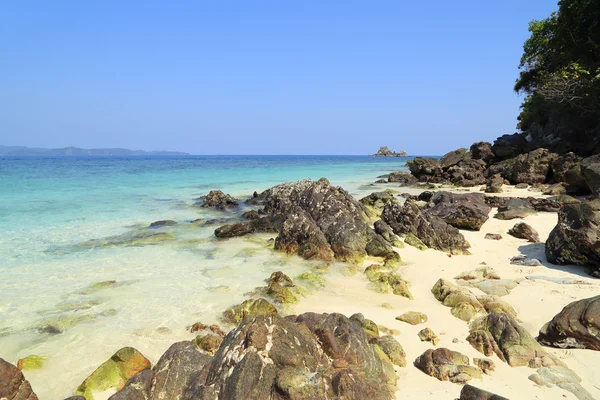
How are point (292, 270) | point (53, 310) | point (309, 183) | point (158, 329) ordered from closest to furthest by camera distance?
point (158, 329), point (53, 310), point (292, 270), point (309, 183)

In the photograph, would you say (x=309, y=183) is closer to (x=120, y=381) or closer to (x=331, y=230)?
(x=331, y=230)

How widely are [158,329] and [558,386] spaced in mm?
6272

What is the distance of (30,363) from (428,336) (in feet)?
20.7

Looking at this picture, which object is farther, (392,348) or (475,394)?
(392,348)

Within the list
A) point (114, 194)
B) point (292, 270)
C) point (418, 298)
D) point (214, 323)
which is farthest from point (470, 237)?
point (114, 194)

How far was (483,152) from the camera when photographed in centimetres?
3462

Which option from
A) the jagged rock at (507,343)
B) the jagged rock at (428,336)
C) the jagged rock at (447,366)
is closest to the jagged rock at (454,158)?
the jagged rock at (507,343)

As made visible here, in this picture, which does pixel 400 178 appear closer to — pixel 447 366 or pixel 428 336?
pixel 428 336

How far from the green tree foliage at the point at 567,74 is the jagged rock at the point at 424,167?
970 centimetres

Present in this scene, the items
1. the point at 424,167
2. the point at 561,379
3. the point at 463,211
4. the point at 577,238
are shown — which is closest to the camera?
the point at 561,379

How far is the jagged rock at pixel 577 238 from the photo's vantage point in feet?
28.3

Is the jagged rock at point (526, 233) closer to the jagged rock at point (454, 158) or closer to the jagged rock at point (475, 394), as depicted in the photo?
the jagged rock at point (475, 394)

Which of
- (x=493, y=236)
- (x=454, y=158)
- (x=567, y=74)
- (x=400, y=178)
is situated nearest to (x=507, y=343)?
(x=493, y=236)

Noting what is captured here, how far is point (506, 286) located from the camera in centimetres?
798
